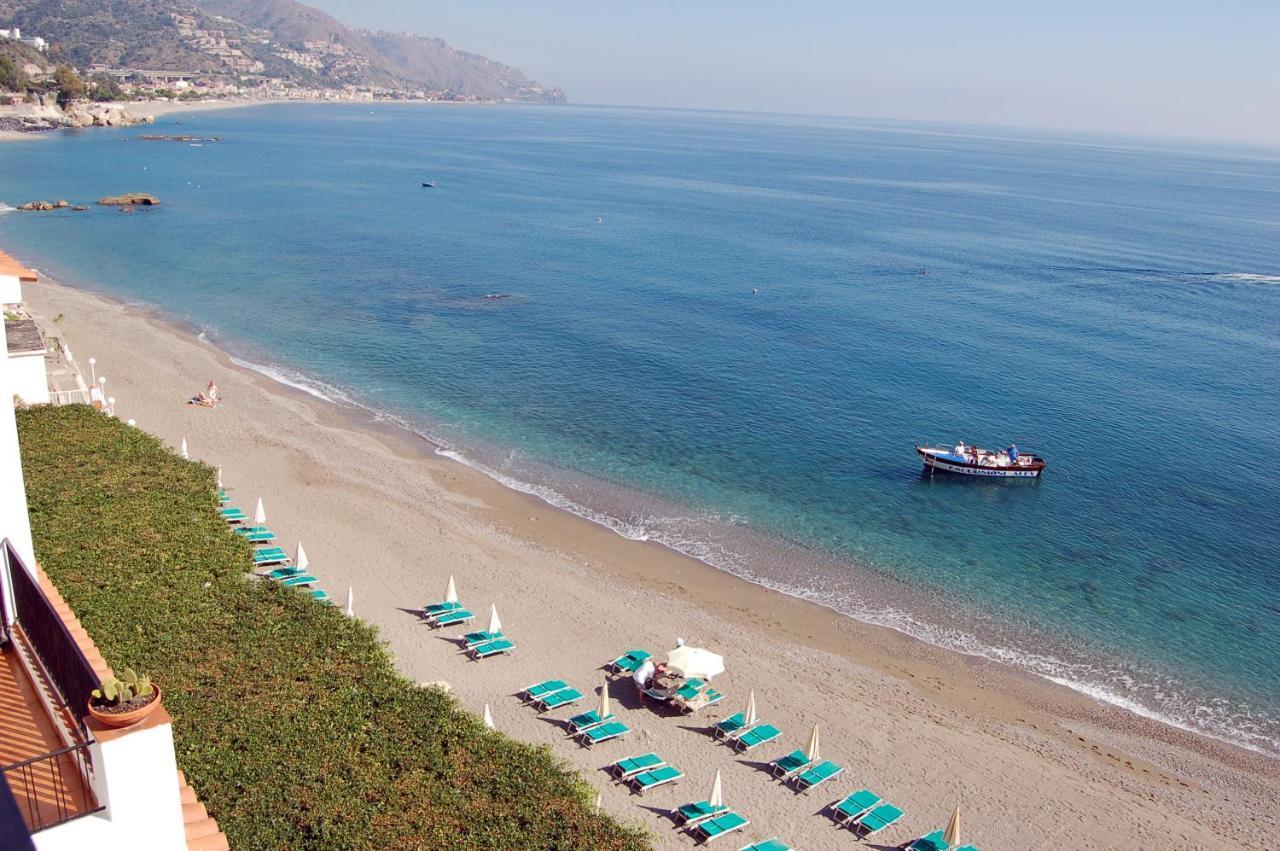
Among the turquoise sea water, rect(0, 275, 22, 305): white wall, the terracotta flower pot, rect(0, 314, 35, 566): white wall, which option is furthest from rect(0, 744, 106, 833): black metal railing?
the turquoise sea water

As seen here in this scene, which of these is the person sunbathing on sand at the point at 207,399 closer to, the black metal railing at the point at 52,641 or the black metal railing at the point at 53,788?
the black metal railing at the point at 52,641

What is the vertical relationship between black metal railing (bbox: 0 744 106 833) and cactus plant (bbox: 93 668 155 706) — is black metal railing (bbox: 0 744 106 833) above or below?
below

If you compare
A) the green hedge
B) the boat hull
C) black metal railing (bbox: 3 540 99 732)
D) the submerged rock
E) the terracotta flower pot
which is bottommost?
the boat hull

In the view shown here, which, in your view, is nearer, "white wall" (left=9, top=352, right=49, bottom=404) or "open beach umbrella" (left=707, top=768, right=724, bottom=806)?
"open beach umbrella" (left=707, top=768, right=724, bottom=806)

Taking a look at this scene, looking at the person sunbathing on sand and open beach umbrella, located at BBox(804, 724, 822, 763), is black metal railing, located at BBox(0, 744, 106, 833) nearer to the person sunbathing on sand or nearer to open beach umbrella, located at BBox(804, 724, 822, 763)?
open beach umbrella, located at BBox(804, 724, 822, 763)

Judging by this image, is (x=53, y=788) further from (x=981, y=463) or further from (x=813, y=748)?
(x=981, y=463)

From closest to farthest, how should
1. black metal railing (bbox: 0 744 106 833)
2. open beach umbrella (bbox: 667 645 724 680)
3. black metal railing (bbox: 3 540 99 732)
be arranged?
black metal railing (bbox: 0 744 106 833), black metal railing (bbox: 3 540 99 732), open beach umbrella (bbox: 667 645 724 680)

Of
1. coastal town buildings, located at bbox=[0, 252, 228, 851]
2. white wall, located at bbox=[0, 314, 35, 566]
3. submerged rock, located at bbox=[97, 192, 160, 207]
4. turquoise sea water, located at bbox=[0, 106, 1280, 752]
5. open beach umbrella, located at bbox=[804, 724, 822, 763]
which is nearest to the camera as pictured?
coastal town buildings, located at bbox=[0, 252, 228, 851]
